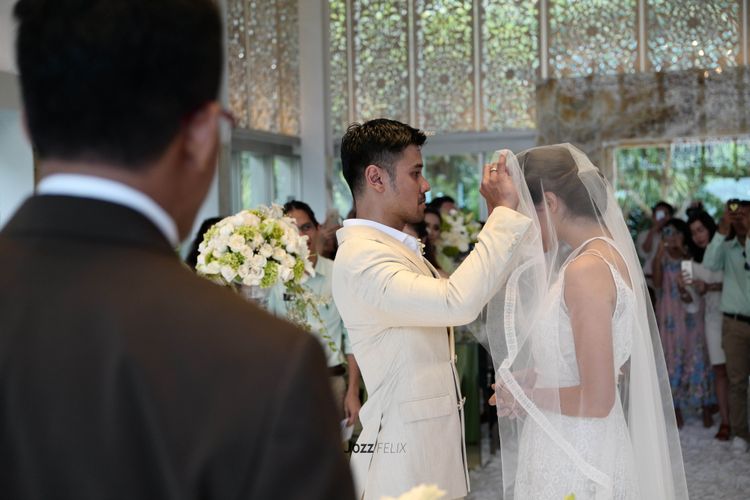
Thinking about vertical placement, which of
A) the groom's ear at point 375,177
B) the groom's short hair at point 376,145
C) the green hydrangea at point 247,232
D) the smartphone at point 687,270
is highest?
the groom's short hair at point 376,145

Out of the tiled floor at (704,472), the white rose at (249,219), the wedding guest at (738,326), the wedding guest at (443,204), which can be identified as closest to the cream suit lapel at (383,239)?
the white rose at (249,219)

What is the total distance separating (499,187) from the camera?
110 inches

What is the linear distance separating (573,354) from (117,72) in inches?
80.5

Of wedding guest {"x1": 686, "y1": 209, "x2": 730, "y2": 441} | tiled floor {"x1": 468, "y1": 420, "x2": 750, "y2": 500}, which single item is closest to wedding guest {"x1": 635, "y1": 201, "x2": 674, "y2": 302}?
wedding guest {"x1": 686, "y1": 209, "x2": 730, "y2": 441}

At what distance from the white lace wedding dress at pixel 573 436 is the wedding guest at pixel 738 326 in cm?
448

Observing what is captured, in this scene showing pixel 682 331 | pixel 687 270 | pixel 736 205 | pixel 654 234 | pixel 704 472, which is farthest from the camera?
pixel 654 234

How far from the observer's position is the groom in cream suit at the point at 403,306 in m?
2.62

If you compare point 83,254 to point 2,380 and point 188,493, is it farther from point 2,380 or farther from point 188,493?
point 188,493

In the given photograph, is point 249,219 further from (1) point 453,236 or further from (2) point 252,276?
(1) point 453,236

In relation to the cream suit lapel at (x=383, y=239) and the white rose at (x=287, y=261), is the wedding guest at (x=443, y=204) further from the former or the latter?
the cream suit lapel at (x=383, y=239)

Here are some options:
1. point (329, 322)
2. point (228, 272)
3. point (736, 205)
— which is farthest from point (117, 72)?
point (736, 205)

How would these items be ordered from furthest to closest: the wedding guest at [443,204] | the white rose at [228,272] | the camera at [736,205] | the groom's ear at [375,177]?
the wedding guest at [443,204] → the camera at [736,205] → the white rose at [228,272] → the groom's ear at [375,177]

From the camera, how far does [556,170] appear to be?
282cm

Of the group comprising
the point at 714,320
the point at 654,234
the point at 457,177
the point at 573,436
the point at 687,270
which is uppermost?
the point at 457,177
